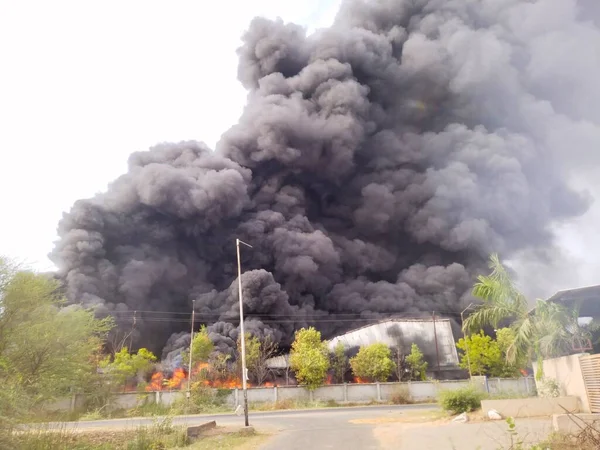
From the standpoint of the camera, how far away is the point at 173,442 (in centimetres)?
1376

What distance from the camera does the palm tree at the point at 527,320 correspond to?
16188 millimetres

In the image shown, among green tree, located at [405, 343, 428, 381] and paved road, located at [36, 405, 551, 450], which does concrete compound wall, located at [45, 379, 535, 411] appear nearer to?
green tree, located at [405, 343, 428, 381]

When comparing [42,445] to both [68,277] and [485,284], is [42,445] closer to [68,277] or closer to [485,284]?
[485,284]

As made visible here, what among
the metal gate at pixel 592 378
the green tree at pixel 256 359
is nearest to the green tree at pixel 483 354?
the green tree at pixel 256 359

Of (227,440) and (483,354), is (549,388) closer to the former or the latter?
(227,440)

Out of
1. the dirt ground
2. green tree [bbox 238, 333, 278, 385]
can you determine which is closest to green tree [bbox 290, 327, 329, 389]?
green tree [bbox 238, 333, 278, 385]

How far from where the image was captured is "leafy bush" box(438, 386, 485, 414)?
56.2 feet

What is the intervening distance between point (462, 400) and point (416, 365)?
29.6 meters

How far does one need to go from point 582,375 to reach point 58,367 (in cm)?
1576

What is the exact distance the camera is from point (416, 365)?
45.7 metres

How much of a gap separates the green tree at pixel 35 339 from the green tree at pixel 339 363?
1334 inches

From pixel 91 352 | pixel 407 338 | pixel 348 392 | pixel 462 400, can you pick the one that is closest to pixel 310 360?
pixel 348 392

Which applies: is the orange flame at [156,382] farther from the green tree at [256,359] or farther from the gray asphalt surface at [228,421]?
the gray asphalt surface at [228,421]

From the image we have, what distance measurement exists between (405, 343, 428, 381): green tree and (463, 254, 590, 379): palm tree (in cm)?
2844
